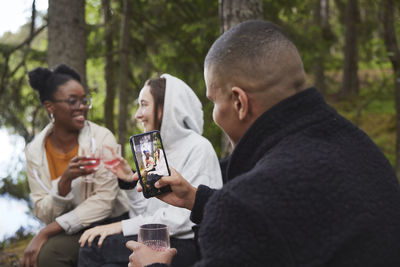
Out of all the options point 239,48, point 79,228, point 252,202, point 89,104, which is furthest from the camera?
point 89,104

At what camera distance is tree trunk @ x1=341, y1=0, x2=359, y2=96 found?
1473 cm

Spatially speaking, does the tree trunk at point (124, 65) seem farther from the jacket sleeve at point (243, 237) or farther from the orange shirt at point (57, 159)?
the jacket sleeve at point (243, 237)

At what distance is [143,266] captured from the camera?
2.16m

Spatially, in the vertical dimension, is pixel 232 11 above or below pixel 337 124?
above

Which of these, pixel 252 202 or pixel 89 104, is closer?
pixel 252 202

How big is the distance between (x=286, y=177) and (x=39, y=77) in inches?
132

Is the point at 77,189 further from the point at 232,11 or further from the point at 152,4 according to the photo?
the point at 152,4

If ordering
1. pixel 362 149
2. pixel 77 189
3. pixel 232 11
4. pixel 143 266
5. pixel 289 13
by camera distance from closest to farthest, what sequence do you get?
pixel 362 149 → pixel 143 266 → pixel 77 189 → pixel 232 11 → pixel 289 13

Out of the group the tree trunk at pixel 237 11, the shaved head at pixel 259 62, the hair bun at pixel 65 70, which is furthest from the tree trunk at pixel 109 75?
the shaved head at pixel 259 62

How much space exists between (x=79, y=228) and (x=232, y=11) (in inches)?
106

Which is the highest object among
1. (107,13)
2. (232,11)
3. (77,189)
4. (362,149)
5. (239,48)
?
(107,13)

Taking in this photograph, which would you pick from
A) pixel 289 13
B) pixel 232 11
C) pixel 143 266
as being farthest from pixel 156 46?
pixel 143 266

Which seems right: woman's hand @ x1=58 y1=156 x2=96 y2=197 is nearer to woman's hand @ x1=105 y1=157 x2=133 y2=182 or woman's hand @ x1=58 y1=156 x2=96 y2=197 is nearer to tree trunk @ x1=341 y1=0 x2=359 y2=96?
woman's hand @ x1=105 y1=157 x2=133 y2=182

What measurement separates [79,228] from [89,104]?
4.11 ft
